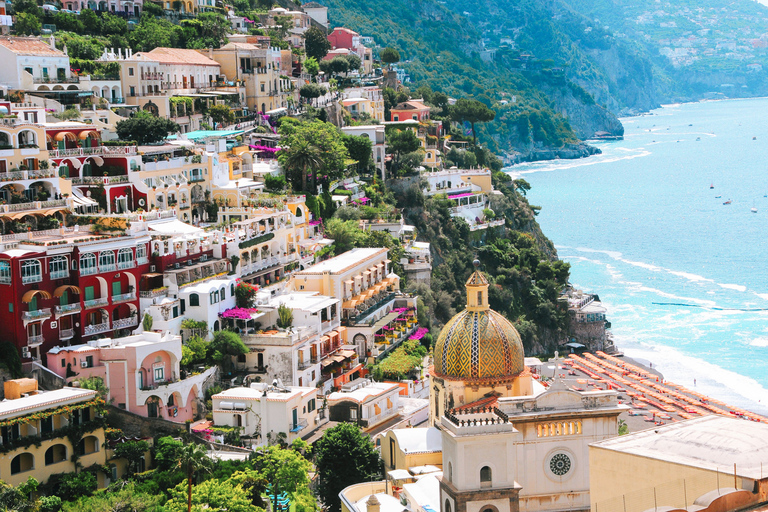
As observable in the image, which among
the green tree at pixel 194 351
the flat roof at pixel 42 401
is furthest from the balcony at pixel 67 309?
the green tree at pixel 194 351

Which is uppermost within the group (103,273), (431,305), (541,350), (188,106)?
(188,106)

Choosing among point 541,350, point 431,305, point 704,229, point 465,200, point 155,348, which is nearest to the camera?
point 155,348

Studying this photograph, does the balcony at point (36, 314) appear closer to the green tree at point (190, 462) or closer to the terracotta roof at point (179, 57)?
the green tree at point (190, 462)

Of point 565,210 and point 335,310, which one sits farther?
point 565,210

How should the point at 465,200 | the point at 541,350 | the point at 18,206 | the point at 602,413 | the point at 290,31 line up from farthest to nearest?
the point at 290,31 < the point at 465,200 < the point at 541,350 < the point at 18,206 < the point at 602,413

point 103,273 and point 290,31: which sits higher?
point 290,31

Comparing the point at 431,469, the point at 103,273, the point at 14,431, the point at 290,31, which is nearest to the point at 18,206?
the point at 103,273

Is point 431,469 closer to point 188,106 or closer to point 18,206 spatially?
point 18,206

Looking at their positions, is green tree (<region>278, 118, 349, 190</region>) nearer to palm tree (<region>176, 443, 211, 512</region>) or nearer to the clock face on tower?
palm tree (<region>176, 443, 211, 512</region>)
